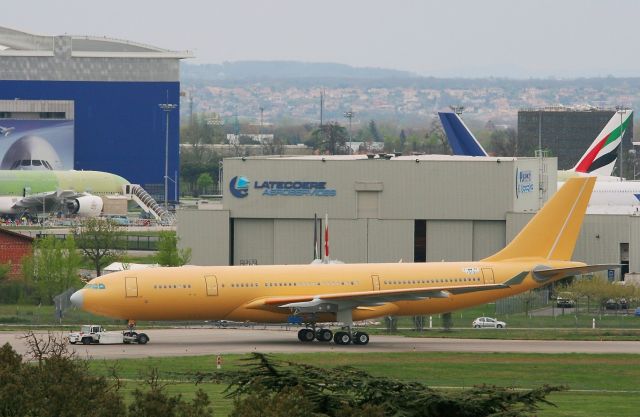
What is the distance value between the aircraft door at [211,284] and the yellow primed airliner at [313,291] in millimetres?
40

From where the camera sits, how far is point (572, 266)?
211 ft

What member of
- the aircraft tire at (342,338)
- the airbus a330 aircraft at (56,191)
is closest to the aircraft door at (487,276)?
the aircraft tire at (342,338)

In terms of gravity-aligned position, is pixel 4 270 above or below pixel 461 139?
below

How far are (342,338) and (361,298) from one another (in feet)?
6.24

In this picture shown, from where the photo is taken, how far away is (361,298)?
6066cm

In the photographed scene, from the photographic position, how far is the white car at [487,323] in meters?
71.7

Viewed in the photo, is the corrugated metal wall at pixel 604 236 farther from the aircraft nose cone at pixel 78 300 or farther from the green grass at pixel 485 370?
the aircraft nose cone at pixel 78 300

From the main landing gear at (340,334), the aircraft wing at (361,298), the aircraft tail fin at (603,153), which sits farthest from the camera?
the aircraft tail fin at (603,153)

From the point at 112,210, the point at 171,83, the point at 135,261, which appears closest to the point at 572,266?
the point at 135,261

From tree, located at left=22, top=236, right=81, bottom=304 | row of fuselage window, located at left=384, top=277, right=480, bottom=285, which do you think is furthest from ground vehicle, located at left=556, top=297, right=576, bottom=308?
tree, located at left=22, top=236, right=81, bottom=304

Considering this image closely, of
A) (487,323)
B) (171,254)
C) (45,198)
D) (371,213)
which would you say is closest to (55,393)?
(487,323)

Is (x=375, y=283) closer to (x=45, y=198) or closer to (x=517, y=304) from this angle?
(x=517, y=304)

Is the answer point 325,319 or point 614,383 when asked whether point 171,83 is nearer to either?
point 325,319

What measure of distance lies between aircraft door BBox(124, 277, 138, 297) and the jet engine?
100031mm
